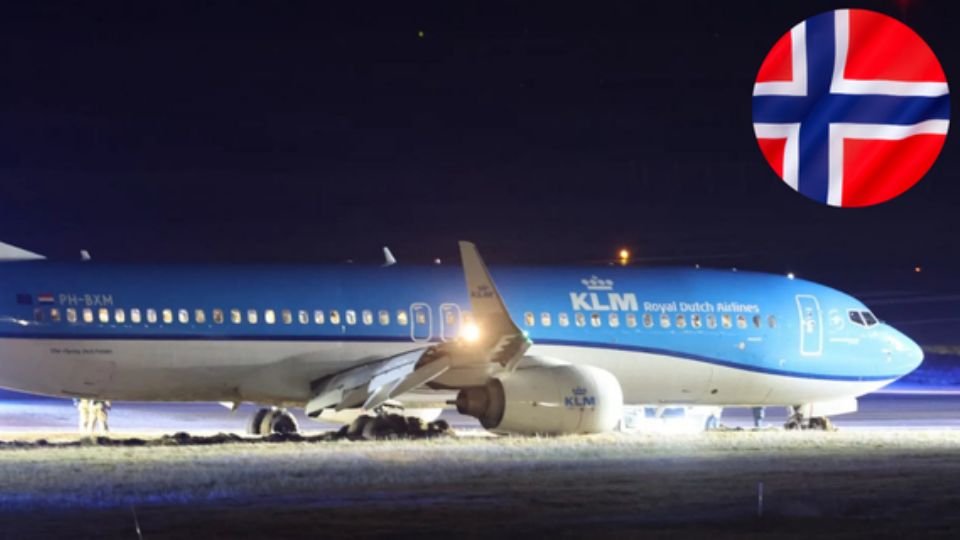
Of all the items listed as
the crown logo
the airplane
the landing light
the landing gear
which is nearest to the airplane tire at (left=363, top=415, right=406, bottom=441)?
the landing gear

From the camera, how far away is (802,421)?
37062 mm

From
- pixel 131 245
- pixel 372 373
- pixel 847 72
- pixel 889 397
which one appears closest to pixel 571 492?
pixel 372 373

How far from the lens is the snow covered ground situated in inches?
681

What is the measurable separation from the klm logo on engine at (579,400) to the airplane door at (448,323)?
411 cm

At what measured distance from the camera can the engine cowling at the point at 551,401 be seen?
1155 inches

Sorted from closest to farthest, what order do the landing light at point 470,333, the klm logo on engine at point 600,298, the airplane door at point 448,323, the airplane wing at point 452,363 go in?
the airplane wing at point 452,363 → the landing light at point 470,333 → the airplane door at point 448,323 → the klm logo on engine at point 600,298

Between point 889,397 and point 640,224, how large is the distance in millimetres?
60409

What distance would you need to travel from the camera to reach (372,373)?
31250mm

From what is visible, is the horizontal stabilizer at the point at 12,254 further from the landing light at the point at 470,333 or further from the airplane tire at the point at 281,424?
the landing light at the point at 470,333

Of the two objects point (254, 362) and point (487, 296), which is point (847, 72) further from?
point (254, 362)

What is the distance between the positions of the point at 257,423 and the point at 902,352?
13.8m

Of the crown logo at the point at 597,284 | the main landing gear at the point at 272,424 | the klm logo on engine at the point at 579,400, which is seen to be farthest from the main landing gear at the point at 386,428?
the crown logo at the point at 597,284

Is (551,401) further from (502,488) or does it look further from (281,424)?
(502,488)

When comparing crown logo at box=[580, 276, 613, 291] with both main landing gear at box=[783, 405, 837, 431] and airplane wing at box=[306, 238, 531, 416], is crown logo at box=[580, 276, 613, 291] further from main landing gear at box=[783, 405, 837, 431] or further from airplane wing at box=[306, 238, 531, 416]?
main landing gear at box=[783, 405, 837, 431]
